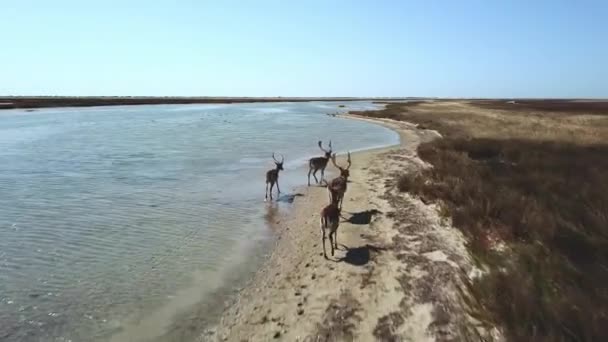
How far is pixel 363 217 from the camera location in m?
11.8

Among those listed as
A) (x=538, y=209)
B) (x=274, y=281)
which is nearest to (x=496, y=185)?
(x=538, y=209)

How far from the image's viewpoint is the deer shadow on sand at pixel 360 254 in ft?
28.5

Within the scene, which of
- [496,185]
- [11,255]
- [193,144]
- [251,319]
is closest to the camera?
[251,319]

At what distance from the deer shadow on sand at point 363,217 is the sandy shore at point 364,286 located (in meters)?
0.03

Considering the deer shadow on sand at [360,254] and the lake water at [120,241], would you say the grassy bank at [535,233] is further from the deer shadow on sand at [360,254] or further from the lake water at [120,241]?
the lake water at [120,241]

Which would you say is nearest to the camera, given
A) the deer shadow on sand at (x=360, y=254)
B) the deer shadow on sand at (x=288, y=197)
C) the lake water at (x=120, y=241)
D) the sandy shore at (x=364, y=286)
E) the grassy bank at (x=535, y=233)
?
Result: the grassy bank at (x=535, y=233)

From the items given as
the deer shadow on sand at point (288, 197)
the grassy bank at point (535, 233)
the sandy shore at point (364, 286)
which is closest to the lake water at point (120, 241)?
the deer shadow on sand at point (288, 197)

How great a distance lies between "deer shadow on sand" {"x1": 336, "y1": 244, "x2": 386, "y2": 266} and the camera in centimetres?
868

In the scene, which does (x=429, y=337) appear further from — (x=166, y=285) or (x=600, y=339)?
(x=166, y=285)

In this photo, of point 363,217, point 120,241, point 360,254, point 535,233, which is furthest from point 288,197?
point 535,233

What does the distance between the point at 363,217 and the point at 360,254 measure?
9.22 feet

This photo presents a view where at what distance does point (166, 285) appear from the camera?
7910mm

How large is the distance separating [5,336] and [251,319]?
3.82 m

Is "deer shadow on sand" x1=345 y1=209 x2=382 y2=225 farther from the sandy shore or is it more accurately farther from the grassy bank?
the grassy bank
